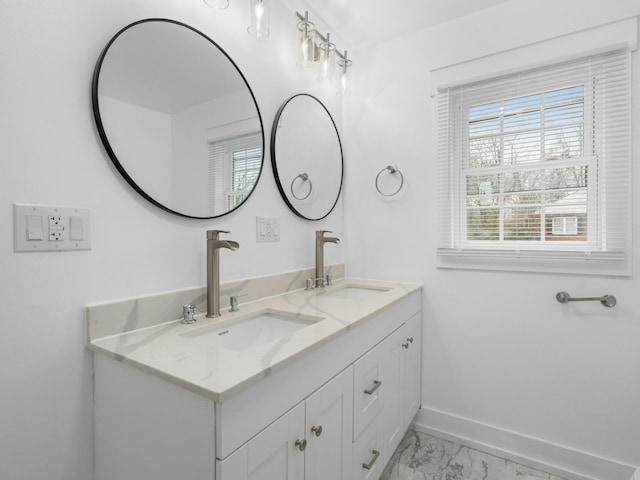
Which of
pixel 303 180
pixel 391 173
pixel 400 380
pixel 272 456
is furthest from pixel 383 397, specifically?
pixel 391 173

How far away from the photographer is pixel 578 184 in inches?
67.4

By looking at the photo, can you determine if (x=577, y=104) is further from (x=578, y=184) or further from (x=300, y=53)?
(x=300, y=53)

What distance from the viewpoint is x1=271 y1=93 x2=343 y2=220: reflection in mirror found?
5.87 ft

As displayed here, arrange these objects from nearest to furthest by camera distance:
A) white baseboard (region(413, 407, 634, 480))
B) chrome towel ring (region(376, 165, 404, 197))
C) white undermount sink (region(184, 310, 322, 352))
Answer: white undermount sink (region(184, 310, 322, 352)) → white baseboard (region(413, 407, 634, 480)) → chrome towel ring (region(376, 165, 404, 197))

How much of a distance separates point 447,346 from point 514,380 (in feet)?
1.22

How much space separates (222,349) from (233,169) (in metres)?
0.83

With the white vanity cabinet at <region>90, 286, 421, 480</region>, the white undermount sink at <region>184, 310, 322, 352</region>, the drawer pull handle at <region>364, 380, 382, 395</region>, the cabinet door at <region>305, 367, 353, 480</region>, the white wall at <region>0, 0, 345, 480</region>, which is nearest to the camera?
the white vanity cabinet at <region>90, 286, 421, 480</region>

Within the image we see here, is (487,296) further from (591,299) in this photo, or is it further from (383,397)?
(383,397)

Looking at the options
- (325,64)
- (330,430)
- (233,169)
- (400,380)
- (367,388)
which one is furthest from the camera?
(325,64)

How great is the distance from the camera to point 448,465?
177 centimetres

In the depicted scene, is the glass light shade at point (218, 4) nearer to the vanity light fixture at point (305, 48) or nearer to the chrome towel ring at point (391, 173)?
the vanity light fixture at point (305, 48)

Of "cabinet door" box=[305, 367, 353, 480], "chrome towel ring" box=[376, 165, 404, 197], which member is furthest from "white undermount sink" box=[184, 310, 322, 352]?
"chrome towel ring" box=[376, 165, 404, 197]

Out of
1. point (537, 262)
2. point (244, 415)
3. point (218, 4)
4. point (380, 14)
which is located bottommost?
point (244, 415)

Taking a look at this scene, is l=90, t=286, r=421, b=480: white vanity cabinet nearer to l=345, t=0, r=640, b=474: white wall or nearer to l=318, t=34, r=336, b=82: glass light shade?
l=345, t=0, r=640, b=474: white wall
